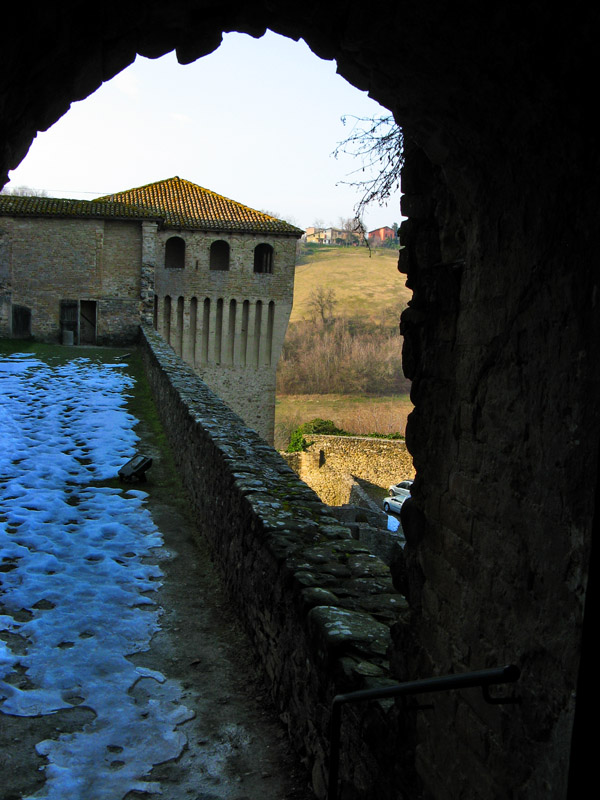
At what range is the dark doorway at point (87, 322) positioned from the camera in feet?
76.1

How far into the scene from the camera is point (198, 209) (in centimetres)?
2809

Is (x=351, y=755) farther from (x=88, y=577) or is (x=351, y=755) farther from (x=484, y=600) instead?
(x=88, y=577)

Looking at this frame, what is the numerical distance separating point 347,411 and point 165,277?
26093 millimetres

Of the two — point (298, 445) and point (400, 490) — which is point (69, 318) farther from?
point (400, 490)

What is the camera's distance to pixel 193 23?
2.03 m

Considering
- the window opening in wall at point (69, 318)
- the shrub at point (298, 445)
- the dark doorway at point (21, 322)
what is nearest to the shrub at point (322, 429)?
the shrub at point (298, 445)

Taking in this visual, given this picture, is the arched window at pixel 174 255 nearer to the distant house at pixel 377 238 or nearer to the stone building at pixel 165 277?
the stone building at pixel 165 277

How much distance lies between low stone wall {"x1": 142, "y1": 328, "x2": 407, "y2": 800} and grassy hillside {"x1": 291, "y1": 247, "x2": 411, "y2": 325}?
61.8 meters

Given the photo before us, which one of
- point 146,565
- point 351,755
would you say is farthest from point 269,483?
point 351,755

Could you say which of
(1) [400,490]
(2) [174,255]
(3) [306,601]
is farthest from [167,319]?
(3) [306,601]

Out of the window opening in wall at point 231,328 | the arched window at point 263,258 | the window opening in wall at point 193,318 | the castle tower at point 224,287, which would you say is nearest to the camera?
the castle tower at point 224,287

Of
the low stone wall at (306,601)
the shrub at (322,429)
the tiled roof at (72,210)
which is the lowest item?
the shrub at (322,429)

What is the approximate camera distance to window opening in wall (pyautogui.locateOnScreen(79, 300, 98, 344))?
23158 mm

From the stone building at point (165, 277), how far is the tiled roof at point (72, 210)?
0.11 ft
